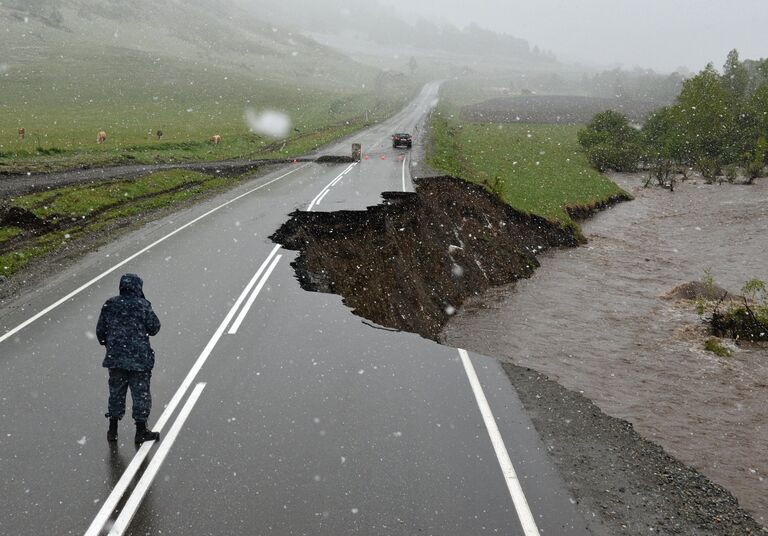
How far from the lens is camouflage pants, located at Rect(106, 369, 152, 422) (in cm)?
579

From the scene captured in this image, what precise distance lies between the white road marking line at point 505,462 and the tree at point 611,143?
126 ft

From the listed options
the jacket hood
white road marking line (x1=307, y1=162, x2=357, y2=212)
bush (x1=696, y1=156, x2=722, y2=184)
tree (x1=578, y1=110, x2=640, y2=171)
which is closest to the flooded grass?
tree (x1=578, y1=110, x2=640, y2=171)

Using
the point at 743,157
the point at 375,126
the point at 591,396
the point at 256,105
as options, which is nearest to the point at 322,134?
the point at 375,126

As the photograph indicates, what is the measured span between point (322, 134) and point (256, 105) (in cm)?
2558

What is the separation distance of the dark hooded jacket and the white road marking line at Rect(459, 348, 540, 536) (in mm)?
3932

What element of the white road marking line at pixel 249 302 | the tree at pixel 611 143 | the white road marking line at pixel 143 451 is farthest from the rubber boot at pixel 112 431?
the tree at pixel 611 143

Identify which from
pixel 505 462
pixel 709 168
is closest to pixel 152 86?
pixel 709 168

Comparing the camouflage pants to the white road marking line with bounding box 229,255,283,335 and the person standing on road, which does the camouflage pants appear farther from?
the white road marking line with bounding box 229,255,283,335

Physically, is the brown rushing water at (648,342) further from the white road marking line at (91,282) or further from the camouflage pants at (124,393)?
the white road marking line at (91,282)

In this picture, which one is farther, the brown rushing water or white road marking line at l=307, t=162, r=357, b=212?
white road marking line at l=307, t=162, r=357, b=212

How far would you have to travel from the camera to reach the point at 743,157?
41.8 meters

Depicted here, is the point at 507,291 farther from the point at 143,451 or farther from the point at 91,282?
the point at 143,451

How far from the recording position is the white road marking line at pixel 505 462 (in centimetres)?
467

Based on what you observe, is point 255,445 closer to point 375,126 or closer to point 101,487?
point 101,487
